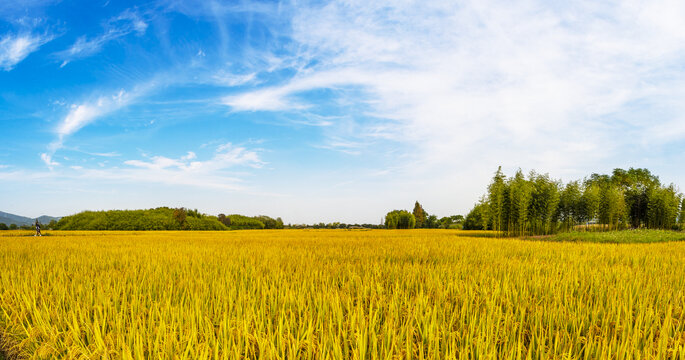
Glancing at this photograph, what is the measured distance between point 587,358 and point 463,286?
1.96m

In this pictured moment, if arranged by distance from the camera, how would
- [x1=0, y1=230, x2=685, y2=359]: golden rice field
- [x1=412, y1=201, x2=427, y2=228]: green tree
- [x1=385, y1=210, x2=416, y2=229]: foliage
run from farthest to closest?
1. [x1=412, y1=201, x2=427, y2=228]: green tree
2. [x1=385, y1=210, x2=416, y2=229]: foliage
3. [x1=0, y1=230, x2=685, y2=359]: golden rice field

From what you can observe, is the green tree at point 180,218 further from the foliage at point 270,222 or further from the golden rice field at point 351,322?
the golden rice field at point 351,322

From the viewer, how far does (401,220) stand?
74500mm

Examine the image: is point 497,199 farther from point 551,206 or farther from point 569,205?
point 569,205

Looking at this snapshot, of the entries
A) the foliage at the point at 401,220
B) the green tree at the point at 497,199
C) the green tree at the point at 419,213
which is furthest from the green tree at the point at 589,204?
the green tree at the point at 419,213

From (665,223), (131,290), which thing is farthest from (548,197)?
(131,290)

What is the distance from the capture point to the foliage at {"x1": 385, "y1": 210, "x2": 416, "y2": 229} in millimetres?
73750

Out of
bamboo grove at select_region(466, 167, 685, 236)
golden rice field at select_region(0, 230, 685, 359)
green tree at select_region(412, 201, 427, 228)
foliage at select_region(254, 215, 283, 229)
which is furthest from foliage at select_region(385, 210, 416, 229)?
golden rice field at select_region(0, 230, 685, 359)

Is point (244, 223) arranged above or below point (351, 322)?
below

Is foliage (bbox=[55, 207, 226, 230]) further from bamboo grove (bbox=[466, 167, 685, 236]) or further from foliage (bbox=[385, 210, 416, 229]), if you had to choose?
bamboo grove (bbox=[466, 167, 685, 236])

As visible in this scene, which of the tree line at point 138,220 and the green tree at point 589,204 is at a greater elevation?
the green tree at point 589,204

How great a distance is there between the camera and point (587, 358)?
215cm

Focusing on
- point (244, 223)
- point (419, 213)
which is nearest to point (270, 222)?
point (244, 223)

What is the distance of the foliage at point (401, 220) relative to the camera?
242 feet
